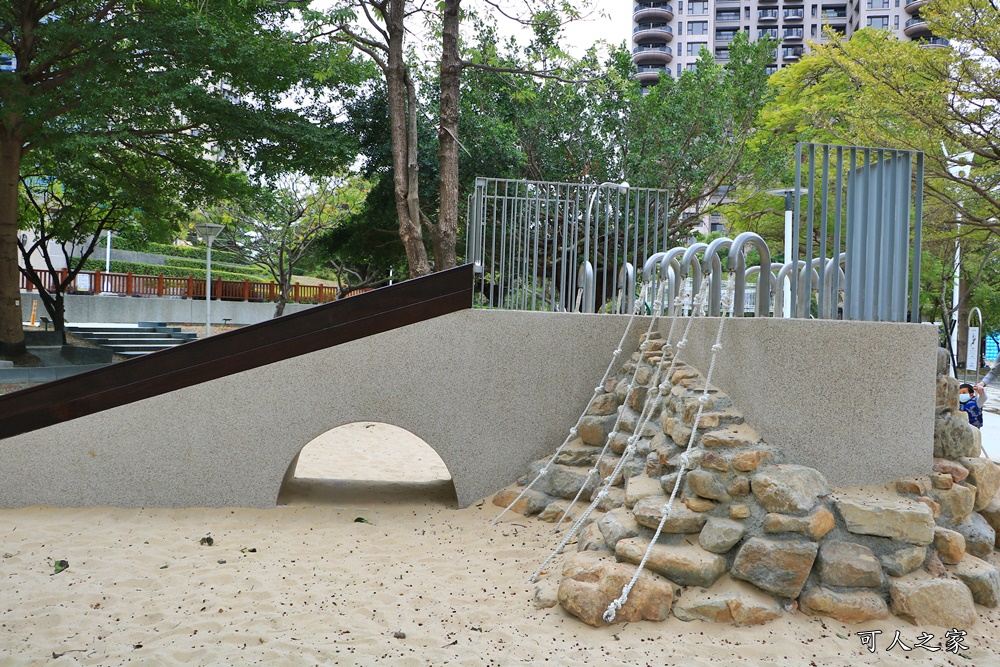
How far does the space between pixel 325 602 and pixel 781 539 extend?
259cm

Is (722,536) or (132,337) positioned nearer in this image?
(722,536)

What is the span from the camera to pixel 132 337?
1900 cm

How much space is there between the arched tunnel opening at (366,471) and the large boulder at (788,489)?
3.03 metres

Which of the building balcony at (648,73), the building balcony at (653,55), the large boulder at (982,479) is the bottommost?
the large boulder at (982,479)

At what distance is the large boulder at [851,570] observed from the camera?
148 inches

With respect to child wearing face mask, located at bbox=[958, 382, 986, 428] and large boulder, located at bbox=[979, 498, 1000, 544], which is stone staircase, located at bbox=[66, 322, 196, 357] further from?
large boulder, located at bbox=[979, 498, 1000, 544]

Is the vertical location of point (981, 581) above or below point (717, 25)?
below

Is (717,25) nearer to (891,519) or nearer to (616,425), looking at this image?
(616,425)

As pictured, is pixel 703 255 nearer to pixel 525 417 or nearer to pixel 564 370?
pixel 564 370

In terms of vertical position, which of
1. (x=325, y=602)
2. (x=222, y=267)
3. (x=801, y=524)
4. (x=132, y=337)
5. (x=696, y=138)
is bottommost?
(x=325, y=602)

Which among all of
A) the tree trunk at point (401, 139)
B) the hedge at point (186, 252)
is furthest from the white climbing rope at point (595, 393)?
the hedge at point (186, 252)

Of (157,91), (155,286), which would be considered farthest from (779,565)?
(155,286)

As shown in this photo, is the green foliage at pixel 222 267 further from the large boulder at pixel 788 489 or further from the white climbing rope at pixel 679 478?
the large boulder at pixel 788 489

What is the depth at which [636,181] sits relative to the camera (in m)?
15.2
